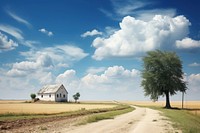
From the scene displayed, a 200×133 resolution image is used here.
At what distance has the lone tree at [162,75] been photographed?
262ft

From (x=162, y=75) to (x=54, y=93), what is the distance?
5833cm

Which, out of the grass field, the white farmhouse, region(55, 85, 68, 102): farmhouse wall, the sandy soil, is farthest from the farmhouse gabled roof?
the sandy soil

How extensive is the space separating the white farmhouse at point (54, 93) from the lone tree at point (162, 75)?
53113 mm

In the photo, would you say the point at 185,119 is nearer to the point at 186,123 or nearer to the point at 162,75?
the point at 186,123

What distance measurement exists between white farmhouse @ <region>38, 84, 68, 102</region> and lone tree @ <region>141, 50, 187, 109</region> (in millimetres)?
53113

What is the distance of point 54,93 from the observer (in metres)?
125

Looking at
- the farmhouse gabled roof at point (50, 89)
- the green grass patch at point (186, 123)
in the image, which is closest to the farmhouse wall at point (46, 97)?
the farmhouse gabled roof at point (50, 89)

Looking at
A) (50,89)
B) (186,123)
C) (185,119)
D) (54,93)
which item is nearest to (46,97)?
(50,89)

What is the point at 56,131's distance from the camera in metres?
21.8

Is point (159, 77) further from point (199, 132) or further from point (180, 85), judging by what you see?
point (199, 132)

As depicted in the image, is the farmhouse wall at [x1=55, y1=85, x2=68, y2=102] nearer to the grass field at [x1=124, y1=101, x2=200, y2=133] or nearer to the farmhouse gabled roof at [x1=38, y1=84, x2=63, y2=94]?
the farmhouse gabled roof at [x1=38, y1=84, x2=63, y2=94]

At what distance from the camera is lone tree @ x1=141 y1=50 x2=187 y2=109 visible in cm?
7975

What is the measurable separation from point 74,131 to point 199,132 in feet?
30.9

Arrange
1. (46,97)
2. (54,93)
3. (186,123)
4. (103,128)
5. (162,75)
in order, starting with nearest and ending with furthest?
(103,128) → (186,123) → (162,75) → (54,93) → (46,97)
